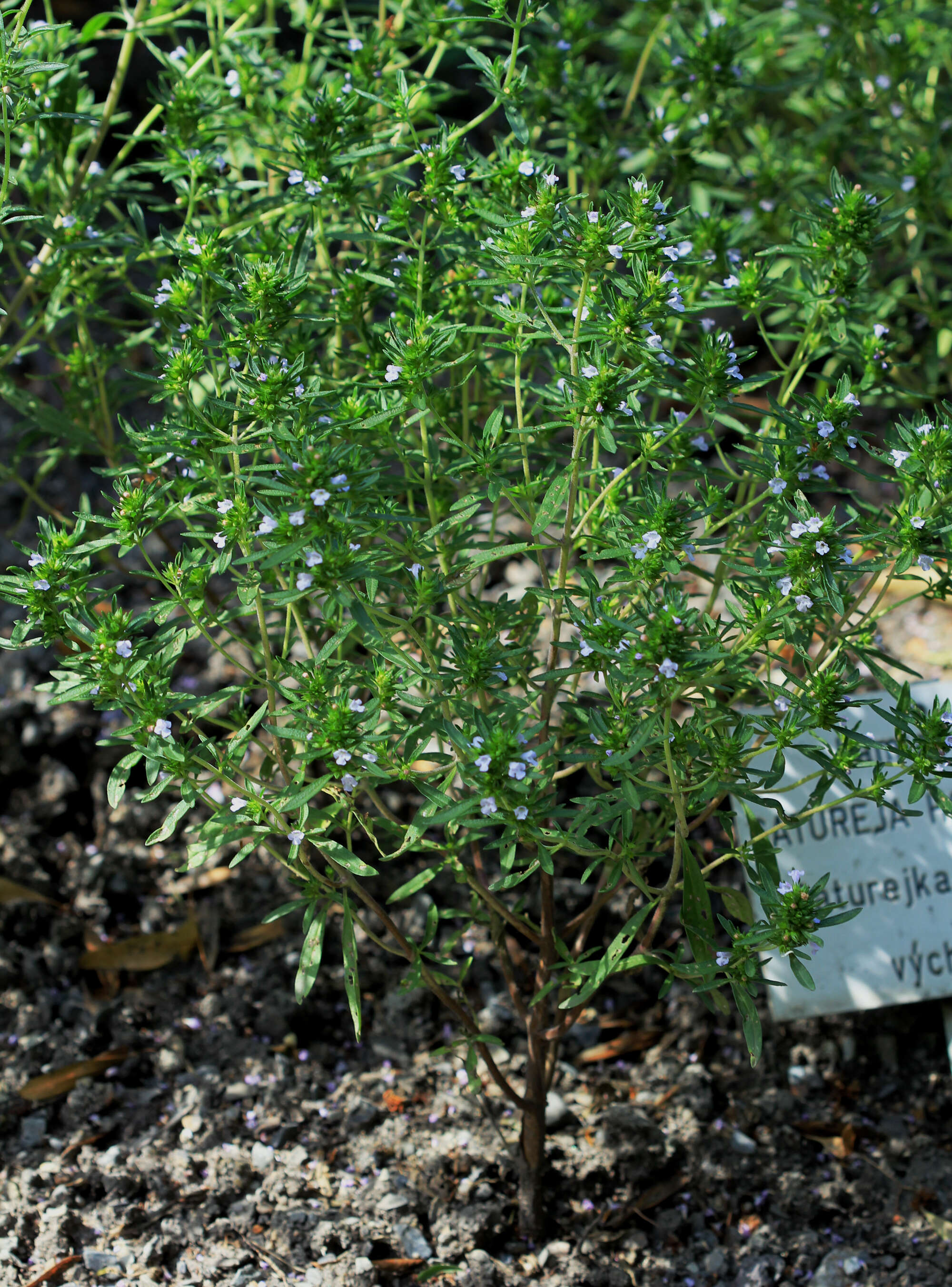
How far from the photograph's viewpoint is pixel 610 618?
187cm

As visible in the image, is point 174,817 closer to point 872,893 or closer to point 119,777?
point 119,777

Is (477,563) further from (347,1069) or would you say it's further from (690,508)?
(347,1069)

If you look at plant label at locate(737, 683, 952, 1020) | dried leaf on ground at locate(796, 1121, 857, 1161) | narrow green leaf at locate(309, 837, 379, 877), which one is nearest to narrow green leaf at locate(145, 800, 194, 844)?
narrow green leaf at locate(309, 837, 379, 877)

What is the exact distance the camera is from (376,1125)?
2.76m

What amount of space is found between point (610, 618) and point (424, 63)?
3.74m

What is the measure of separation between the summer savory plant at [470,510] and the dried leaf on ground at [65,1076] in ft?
2.64

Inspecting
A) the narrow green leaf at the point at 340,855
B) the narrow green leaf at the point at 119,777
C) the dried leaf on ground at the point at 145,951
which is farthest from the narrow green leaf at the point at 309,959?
the dried leaf on ground at the point at 145,951

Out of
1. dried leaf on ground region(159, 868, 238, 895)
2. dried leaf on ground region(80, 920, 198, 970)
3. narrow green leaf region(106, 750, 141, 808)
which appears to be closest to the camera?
narrow green leaf region(106, 750, 141, 808)

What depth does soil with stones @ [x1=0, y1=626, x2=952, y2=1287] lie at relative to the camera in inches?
97.0

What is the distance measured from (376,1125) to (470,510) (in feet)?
5.07

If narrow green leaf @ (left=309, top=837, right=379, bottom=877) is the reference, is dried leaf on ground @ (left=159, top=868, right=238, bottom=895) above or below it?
above

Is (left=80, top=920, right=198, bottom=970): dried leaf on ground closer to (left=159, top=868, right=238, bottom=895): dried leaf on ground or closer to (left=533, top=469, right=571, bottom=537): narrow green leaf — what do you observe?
(left=159, top=868, right=238, bottom=895): dried leaf on ground

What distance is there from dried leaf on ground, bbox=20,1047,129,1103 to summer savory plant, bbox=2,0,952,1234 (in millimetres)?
803

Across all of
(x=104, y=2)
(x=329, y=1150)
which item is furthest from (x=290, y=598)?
(x=104, y=2)
